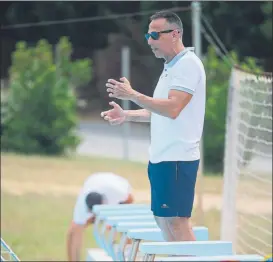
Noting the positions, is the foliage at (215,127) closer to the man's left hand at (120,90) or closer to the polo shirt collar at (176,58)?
the polo shirt collar at (176,58)

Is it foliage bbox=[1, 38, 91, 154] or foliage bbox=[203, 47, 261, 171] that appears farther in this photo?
foliage bbox=[1, 38, 91, 154]

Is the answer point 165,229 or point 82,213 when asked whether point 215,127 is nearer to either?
point 82,213

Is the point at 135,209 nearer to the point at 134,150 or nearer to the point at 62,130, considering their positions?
the point at 62,130

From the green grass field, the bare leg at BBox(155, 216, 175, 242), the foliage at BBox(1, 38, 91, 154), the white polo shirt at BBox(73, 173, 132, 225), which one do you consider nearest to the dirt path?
the green grass field

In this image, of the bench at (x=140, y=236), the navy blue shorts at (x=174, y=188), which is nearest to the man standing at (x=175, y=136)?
the navy blue shorts at (x=174, y=188)

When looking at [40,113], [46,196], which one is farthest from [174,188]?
[40,113]

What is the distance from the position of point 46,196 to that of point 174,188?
8885mm

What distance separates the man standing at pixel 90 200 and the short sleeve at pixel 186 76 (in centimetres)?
321

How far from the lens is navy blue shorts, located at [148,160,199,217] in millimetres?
4566

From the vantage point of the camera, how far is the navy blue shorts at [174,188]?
4.57 m

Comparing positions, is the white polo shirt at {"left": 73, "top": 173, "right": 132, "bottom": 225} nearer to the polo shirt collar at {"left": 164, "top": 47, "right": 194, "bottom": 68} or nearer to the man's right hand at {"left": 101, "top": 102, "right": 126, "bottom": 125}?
the man's right hand at {"left": 101, "top": 102, "right": 126, "bottom": 125}

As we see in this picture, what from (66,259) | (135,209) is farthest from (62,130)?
(135,209)

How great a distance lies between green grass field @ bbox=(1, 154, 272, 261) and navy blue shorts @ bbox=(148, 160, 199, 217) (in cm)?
403

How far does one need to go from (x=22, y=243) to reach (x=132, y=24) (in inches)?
625
